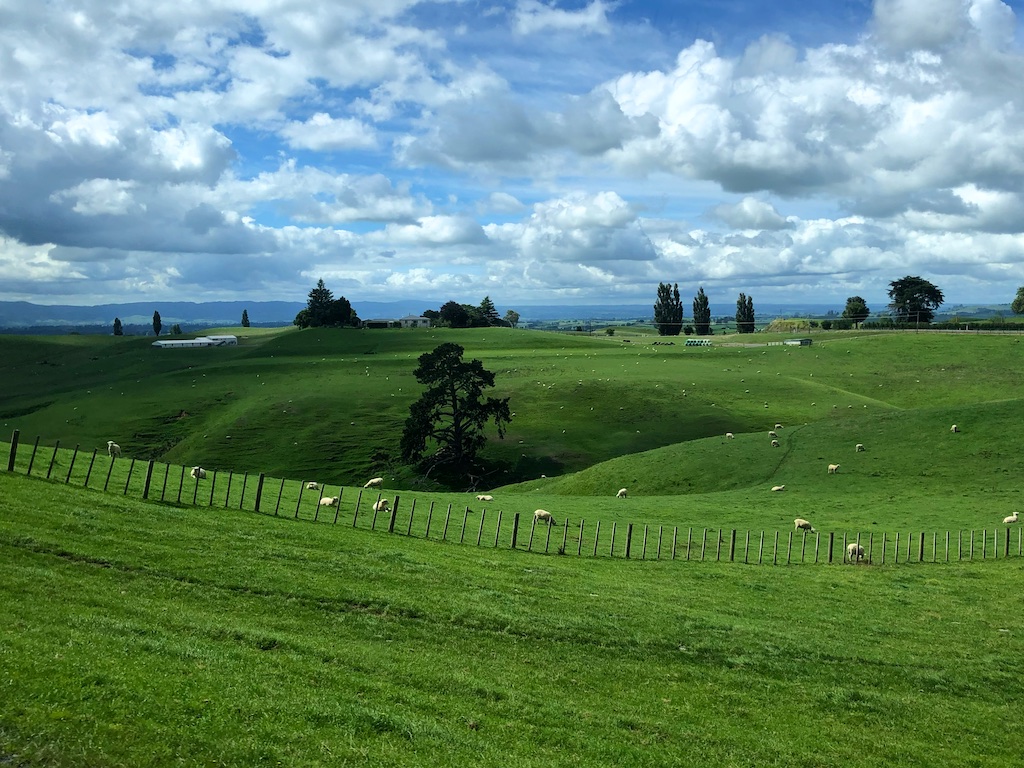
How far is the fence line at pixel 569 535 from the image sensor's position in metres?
34.9

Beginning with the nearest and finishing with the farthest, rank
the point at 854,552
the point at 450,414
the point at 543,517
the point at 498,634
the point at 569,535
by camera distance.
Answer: the point at 498,634 < the point at 854,552 < the point at 569,535 < the point at 543,517 < the point at 450,414

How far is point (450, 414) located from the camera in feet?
286

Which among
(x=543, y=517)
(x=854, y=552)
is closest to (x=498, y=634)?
(x=543, y=517)

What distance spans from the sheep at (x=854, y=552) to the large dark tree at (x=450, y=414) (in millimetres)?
50080

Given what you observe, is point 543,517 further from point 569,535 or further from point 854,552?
point 854,552

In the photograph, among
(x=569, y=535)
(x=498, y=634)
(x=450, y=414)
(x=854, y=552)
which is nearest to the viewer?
(x=498, y=634)


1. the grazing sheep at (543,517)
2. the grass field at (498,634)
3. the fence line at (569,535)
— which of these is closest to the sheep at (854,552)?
the fence line at (569,535)

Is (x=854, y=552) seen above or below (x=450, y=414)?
below

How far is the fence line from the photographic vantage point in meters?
34.9

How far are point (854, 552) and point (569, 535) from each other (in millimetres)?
14699

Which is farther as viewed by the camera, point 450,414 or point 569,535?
point 450,414

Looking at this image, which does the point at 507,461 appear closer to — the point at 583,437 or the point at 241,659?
the point at 583,437

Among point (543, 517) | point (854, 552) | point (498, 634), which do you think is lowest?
point (543, 517)

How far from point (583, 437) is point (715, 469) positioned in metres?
26.7
